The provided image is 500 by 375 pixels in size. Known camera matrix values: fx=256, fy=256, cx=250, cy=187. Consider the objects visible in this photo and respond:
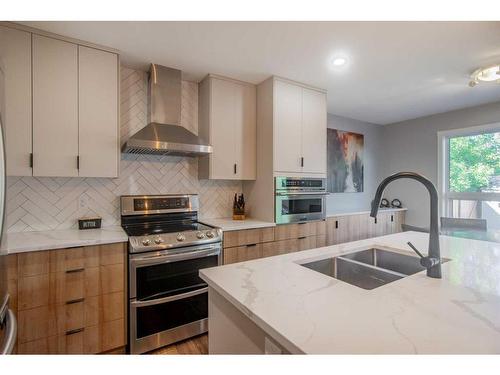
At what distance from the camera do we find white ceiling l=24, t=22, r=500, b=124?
179 cm

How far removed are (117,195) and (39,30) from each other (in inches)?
53.1

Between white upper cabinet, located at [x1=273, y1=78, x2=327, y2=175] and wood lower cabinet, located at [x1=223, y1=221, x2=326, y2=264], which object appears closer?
wood lower cabinet, located at [x1=223, y1=221, x2=326, y2=264]

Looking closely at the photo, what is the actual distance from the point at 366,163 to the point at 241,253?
304 cm

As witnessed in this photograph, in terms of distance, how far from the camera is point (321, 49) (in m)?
2.07

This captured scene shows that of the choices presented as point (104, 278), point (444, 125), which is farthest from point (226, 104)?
point (444, 125)

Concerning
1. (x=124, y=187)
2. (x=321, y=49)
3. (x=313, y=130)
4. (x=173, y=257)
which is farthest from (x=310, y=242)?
(x=124, y=187)

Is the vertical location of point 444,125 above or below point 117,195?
above

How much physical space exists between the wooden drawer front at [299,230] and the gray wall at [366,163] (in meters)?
0.96

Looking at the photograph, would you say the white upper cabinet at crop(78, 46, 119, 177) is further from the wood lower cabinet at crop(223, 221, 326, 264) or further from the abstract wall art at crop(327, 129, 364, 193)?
the abstract wall art at crop(327, 129, 364, 193)

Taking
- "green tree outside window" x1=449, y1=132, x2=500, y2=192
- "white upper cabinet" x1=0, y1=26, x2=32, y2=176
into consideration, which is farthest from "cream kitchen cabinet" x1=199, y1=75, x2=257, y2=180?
"green tree outside window" x1=449, y1=132, x2=500, y2=192

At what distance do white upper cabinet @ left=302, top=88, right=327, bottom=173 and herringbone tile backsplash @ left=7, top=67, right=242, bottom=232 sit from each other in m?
0.88

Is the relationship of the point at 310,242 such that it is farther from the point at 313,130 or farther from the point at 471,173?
the point at 471,173

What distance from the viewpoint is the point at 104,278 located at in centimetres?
178
